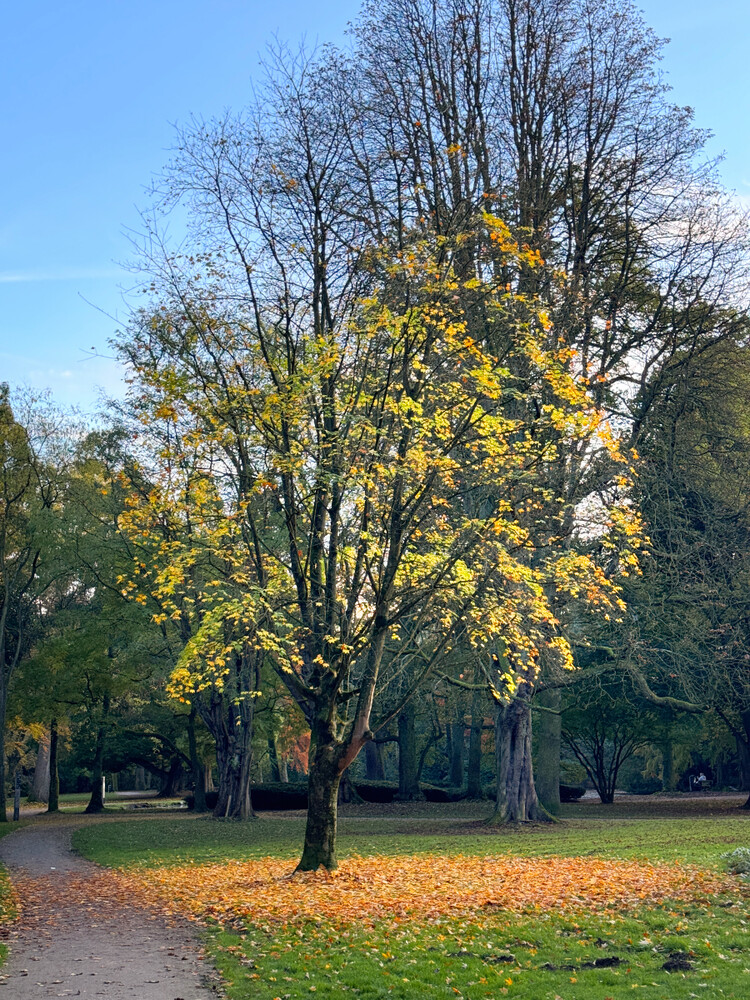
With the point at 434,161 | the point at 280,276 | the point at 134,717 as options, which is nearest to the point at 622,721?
the point at 134,717

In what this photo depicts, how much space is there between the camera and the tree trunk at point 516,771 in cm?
2459

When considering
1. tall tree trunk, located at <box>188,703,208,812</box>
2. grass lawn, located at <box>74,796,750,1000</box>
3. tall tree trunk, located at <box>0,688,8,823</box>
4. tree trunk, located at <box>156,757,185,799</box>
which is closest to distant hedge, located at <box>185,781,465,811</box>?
tall tree trunk, located at <box>188,703,208,812</box>

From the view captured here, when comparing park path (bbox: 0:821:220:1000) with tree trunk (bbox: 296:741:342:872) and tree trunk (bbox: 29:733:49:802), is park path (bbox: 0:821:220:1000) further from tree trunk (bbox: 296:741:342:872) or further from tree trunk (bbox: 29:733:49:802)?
tree trunk (bbox: 29:733:49:802)

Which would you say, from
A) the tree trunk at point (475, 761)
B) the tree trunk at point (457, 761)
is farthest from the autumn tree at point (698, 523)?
the tree trunk at point (457, 761)

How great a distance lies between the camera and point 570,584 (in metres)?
14.4

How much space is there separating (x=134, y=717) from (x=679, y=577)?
28.5 meters

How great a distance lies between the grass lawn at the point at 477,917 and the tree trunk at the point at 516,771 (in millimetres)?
4408

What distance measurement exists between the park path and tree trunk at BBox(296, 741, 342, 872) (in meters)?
2.65

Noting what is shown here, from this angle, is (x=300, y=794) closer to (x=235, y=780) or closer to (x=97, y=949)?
(x=235, y=780)

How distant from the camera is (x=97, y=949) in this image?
956 cm

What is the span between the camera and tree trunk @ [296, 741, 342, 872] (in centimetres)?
1414

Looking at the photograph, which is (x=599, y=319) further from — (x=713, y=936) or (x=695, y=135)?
(x=713, y=936)

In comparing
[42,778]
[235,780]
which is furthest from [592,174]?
Answer: [42,778]

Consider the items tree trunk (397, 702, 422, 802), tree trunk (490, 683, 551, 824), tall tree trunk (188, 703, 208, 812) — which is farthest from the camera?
tree trunk (397, 702, 422, 802)
